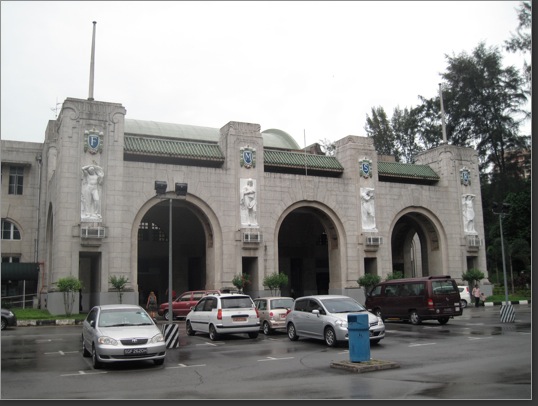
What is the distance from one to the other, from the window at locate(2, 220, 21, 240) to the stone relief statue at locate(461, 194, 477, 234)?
33157mm

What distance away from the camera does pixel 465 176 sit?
42500 mm

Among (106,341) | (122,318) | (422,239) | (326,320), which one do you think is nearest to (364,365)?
(326,320)

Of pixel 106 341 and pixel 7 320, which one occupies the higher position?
pixel 106 341

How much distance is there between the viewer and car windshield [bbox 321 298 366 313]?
57.0ft

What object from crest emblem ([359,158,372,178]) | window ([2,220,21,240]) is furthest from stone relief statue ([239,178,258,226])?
window ([2,220,21,240])

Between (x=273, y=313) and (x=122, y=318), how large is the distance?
7.85m

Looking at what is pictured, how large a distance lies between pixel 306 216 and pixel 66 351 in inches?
1227

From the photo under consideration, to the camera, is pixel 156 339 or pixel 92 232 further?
pixel 92 232

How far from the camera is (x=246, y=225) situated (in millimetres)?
34062

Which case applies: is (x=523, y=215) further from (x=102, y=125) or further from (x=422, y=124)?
(x=102, y=125)

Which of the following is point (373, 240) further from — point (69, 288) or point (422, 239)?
point (69, 288)

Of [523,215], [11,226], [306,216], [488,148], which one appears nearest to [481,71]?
[488,148]

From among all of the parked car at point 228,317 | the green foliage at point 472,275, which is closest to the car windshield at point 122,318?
the parked car at point 228,317

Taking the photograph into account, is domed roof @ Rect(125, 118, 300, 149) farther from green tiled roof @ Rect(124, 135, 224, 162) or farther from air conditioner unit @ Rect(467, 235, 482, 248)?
air conditioner unit @ Rect(467, 235, 482, 248)
